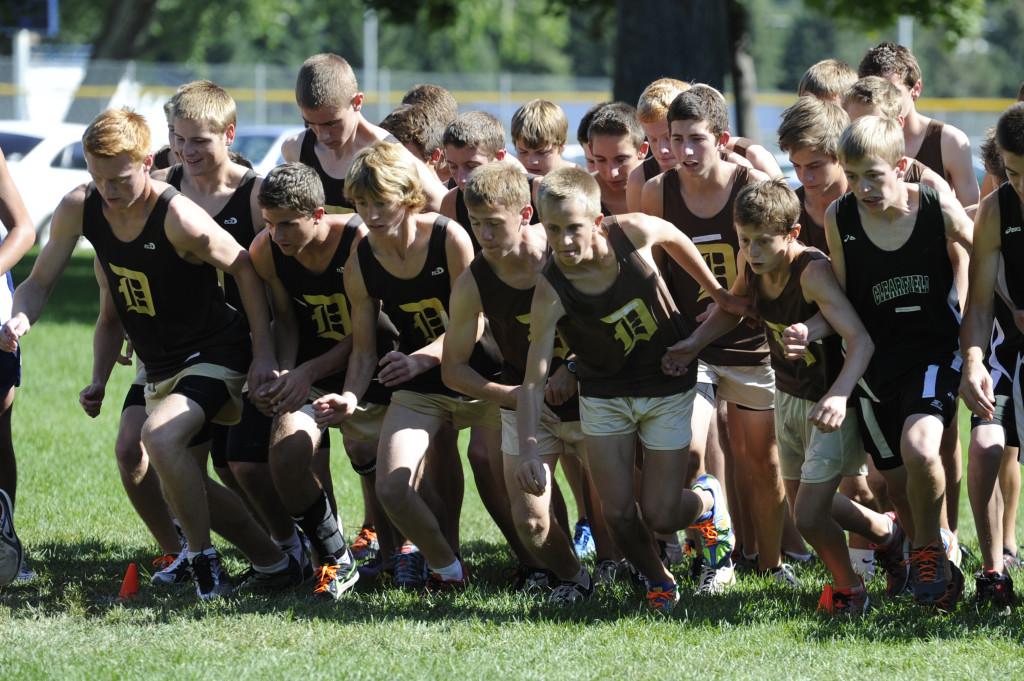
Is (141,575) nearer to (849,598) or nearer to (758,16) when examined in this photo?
(849,598)

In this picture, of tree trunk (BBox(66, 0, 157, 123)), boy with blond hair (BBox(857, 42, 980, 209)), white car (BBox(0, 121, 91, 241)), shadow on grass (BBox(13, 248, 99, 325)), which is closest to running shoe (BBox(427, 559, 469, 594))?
boy with blond hair (BBox(857, 42, 980, 209))

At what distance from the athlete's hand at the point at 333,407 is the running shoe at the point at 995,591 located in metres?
2.63

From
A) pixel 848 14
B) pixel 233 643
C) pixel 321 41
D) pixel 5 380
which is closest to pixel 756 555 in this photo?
pixel 233 643

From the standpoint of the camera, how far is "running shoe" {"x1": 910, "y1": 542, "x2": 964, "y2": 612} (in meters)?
5.41

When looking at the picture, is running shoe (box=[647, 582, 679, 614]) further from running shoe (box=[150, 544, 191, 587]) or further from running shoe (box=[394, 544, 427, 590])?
running shoe (box=[150, 544, 191, 587])

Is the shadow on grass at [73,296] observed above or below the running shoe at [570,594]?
below

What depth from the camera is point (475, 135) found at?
20.8 feet

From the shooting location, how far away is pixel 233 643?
5.13m

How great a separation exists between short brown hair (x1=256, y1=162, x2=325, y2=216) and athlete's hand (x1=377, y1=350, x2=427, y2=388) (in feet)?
2.33

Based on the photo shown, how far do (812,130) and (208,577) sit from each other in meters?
3.16

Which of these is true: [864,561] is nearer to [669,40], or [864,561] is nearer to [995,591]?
[995,591]

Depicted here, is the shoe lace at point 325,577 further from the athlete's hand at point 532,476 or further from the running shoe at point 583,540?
the running shoe at point 583,540

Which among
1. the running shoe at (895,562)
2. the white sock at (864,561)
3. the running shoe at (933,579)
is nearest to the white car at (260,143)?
the white sock at (864,561)

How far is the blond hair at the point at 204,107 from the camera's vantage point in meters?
6.08
